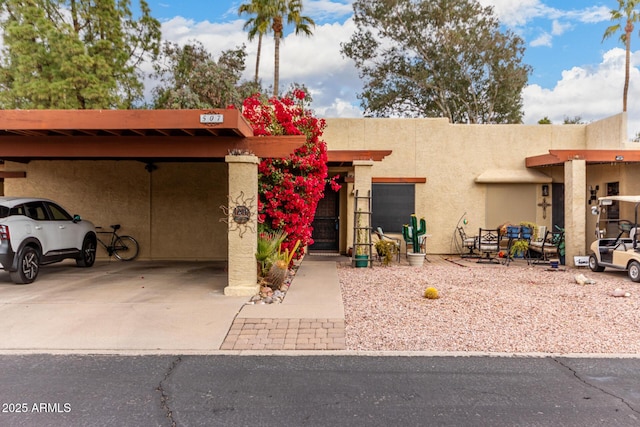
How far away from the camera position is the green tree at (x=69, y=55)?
21.2 m

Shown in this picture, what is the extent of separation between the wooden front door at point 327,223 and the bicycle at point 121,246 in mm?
5026

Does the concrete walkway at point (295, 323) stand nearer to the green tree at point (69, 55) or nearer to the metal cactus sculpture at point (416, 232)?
the metal cactus sculpture at point (416, 232)

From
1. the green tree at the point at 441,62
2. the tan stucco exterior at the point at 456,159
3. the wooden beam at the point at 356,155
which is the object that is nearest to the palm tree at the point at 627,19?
the green tree at the point at 441,62

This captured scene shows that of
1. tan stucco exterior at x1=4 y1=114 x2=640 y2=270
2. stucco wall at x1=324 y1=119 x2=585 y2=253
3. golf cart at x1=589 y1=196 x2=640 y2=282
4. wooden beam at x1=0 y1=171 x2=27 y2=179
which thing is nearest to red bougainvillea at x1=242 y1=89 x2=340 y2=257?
tan stucco exterior at x1=4 y1=114 x2=640 y2=270

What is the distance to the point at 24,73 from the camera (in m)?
21.6

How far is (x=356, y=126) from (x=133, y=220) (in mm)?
6909

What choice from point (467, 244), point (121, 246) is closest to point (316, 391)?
point (121, 246)

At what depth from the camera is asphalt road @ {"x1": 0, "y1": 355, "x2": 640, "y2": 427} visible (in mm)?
3549

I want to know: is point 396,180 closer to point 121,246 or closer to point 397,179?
point 397,179

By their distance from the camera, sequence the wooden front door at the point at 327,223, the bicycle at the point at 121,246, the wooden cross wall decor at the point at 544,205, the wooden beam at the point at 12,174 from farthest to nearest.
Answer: the wooden front door at the point at 327,223 < the wooden cross wall decor at the point at 544,205 < the bicycle at the point at 121,246 < the wooden beam at the point at 12,174

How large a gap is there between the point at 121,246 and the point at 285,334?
26.8ft

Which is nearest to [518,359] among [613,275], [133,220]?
[613,275]

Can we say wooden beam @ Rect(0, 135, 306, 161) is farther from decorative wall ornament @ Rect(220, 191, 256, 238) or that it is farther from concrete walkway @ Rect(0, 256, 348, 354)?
concrete walkway @ Rect(0, 256, 348, 354)

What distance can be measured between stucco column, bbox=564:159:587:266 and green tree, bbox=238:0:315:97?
15928 mm
